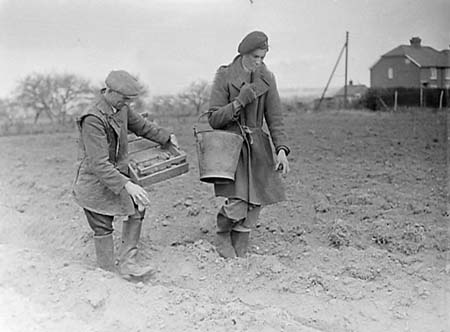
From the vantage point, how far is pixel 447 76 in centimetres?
1439

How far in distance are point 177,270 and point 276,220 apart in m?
1.78

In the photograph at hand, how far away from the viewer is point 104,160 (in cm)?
459

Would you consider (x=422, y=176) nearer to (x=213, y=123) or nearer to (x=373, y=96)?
(x=213, y=123)

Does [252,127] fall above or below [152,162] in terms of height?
above

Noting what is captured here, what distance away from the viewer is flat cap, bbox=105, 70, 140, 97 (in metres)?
4.61

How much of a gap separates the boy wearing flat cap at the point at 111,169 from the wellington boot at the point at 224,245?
78 centimetres

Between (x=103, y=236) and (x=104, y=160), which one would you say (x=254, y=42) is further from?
(x=103, y=236)

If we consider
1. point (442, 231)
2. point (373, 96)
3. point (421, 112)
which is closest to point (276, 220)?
point (442, 231)

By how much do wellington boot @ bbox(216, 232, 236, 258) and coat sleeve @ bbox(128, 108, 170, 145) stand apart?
0.98 m

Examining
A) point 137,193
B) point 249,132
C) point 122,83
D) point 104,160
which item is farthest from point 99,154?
point 249,132

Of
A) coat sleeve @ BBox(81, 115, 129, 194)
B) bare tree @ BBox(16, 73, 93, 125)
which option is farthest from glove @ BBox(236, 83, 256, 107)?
bare tree @ BBox(16, 73, 93, 125)

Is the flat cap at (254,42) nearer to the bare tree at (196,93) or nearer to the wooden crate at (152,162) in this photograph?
the wooden crate at (152,162)

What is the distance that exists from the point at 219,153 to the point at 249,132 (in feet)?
1.10

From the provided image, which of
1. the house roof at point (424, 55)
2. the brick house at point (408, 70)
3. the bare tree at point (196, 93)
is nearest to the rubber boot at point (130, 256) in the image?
the house roof at point (424, 55)
